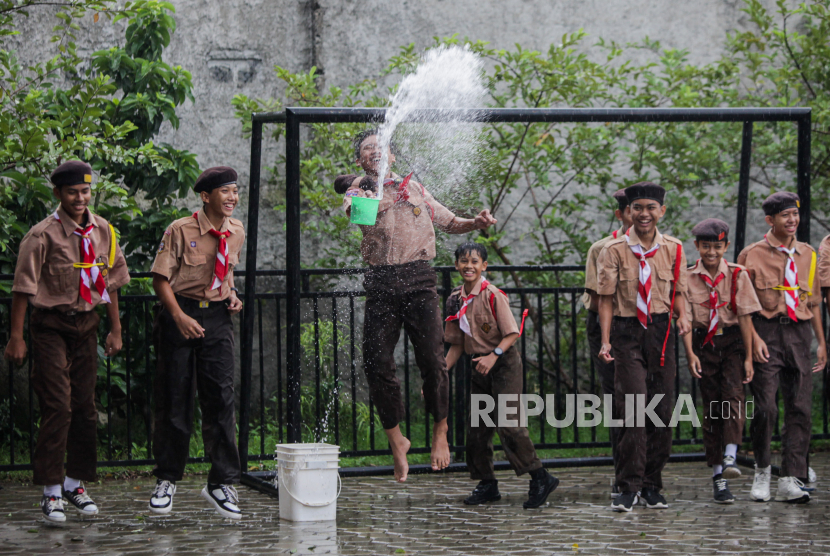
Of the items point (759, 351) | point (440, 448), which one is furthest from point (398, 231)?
point (759, 351)

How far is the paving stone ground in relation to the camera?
5457mm

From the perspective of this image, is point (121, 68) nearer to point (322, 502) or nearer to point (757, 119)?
point (322, 502)

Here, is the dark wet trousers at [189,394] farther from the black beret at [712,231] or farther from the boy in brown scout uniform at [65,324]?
the black beret at [712,231]

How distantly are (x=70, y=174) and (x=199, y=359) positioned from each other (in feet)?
4.56

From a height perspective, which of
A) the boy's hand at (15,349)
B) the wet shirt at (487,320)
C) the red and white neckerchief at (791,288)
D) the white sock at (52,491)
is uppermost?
the red and white neckerchief at (791,288)

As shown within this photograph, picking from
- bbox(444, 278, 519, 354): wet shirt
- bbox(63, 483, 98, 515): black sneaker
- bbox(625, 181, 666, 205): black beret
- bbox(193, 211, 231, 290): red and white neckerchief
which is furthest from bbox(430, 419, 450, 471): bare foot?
bbox(63, 483, 98, 515): black sneaker

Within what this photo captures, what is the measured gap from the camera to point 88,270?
6234 mm

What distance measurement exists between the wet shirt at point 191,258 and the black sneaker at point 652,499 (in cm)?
305

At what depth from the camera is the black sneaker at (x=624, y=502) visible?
21.0 ft

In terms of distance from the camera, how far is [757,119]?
293 inches

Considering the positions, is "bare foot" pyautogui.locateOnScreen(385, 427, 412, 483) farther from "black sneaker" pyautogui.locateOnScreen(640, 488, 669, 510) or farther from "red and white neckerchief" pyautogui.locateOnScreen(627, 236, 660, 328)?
"red and white neckerchief" pyautogui.locateOnScreen(627, 236, 660, 328)

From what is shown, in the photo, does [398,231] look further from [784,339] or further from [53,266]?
[784,339]

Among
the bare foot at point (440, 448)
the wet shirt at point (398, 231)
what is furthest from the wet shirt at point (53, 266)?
the bare foot at point (440, 448)

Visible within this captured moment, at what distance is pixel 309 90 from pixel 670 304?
4464mm
